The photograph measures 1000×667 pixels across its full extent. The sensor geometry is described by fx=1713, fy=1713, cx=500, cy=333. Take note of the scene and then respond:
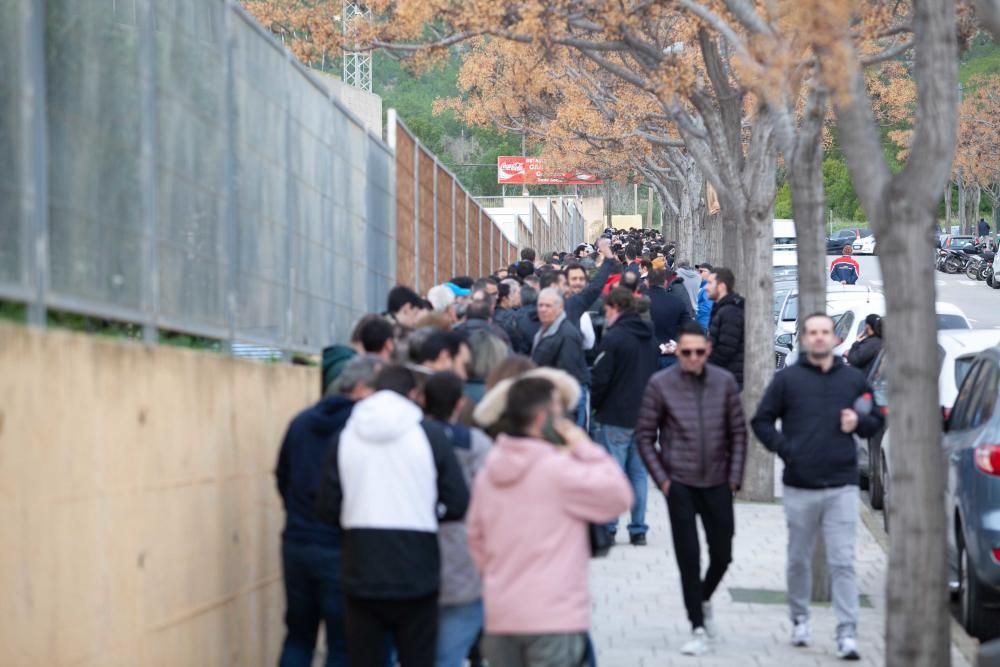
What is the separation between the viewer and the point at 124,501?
19.6 ft

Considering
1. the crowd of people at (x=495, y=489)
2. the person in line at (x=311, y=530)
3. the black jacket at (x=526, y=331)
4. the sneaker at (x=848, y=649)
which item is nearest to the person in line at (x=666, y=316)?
the black jacket at (x=526, y=331)

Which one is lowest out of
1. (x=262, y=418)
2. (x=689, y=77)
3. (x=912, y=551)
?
(x=912, y=551)

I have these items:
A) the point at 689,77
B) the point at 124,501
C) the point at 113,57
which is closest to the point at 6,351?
the point at 124,501

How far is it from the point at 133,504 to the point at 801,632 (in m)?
4.55

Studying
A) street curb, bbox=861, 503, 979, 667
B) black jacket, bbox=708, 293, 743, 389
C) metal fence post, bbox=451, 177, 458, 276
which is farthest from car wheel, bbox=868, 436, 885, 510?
metal fence post, bbox=451, 177, 458, 276

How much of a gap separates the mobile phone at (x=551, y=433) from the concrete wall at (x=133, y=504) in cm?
144

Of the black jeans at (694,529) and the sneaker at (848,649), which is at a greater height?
the black jeans at (694,529)

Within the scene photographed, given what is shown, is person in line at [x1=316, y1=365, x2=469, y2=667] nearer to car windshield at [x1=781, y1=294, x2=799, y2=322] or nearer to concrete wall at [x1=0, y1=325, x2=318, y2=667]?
concrete wall at [x1=0, y1=325, x2=318, y2=667]

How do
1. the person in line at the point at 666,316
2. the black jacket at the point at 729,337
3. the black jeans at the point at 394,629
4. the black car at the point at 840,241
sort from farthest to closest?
1. the black car at the point at 840,241
2. the black jacket at the point at 729,337
3. the person in line at the point at 666,316
4. the black jeans at the point at 394,629

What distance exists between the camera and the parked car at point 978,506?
931 cm

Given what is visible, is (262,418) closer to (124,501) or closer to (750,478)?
(124,501)

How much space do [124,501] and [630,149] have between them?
4304 centimetres

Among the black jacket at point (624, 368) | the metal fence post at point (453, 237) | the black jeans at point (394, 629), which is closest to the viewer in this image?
the black jeans at point (394, 629)

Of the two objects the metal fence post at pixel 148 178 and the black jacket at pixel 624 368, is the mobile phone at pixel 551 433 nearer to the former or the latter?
the metal fence post at pixel 148 178
